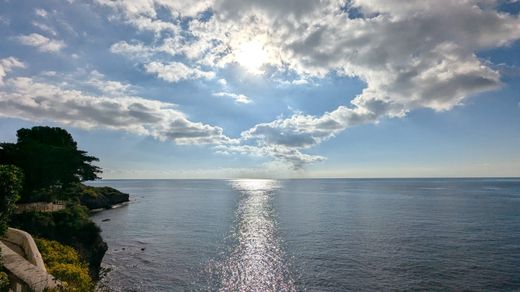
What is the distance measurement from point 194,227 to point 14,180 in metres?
59.2

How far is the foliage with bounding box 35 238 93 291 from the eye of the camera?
24891mm

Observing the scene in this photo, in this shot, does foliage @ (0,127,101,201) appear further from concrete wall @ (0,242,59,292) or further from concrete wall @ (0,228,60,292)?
concrete wall @ (0,242,59,292)

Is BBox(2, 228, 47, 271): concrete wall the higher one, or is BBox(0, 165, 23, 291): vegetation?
BBox(0, 165, 23, 291): vegetation

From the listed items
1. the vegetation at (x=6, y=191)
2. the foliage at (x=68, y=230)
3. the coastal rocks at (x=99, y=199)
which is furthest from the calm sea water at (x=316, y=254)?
the coastal rocks at (x=99, y=199)

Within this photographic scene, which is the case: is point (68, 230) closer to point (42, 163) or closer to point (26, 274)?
point (42, 163)

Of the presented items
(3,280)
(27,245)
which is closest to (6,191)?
(27,245)

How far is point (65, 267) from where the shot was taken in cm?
2675

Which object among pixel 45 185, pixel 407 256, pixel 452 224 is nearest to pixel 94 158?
pixel 45 185

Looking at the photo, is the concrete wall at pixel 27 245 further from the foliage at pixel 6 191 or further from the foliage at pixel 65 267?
the foliage at pixel 6 191

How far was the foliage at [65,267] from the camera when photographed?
24.9 m

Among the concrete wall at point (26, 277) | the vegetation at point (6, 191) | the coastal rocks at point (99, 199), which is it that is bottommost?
the coastal rocks at point (99, 199)

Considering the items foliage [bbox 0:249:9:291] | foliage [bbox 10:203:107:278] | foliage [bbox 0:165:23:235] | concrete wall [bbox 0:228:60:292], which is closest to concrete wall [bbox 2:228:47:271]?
concrete wall [bbox 0:228:60:292]

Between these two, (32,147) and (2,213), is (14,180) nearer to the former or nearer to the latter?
(2,213)

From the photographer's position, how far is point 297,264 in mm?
47281
